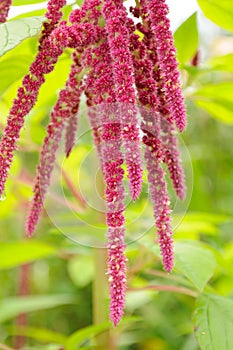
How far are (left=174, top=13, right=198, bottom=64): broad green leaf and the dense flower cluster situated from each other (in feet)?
1.03

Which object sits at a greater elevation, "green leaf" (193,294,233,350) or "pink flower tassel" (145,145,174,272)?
"pink flower tassel" (145,145,174,272)

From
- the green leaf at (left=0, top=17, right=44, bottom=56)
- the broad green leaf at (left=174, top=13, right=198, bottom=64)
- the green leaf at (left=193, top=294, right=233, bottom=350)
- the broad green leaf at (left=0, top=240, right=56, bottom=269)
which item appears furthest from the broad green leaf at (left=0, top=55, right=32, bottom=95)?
the broad green leaf at (left=0, top=240, right=56, bottom=269)

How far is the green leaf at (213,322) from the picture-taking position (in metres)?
0.78

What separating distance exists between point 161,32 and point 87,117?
19 cm

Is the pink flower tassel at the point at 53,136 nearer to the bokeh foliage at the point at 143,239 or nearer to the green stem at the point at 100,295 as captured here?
the bokeh foliage at the point at 143,239

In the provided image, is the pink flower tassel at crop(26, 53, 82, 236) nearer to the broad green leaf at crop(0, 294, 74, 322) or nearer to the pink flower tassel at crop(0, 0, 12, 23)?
the pink flower tassel at crop(0, 0, 12, 23)

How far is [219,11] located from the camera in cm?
81

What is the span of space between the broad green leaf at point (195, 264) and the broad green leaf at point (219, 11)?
35 cm

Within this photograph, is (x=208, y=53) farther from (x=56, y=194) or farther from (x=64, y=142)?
(x=64, y=142)

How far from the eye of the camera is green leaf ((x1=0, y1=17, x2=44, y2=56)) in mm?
564

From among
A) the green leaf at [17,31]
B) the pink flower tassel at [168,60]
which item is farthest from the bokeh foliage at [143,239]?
the pink flower tassel at [168,60]

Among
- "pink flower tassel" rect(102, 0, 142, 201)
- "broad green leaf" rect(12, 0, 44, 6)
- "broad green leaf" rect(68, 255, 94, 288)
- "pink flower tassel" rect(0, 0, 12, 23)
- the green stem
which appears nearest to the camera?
"pink flower tassel" rect(102, 0, 142, 201)

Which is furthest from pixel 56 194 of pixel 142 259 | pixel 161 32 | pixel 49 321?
pixel 49 321

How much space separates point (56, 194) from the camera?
104 centimetres
